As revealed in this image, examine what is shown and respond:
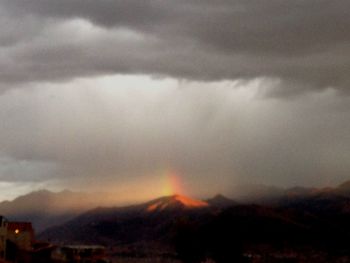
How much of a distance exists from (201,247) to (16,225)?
151 feet

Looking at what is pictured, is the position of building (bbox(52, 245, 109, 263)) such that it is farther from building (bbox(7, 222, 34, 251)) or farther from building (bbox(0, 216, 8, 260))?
building (bbox(0, 216, 8, 260))

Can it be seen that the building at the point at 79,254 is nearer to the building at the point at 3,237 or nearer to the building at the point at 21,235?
the building at the point at 21,235

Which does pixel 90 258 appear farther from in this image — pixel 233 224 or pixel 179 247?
pixel 233 224

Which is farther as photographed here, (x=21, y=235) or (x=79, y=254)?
(x=79, y=254)

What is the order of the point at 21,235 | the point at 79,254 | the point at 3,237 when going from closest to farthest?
the point at 3,237, the point at 21,235, the point at 79,254

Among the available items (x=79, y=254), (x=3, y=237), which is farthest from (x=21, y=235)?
(x=79, y=254)

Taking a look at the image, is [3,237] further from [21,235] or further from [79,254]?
[79,254]

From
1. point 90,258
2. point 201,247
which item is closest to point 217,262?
point 201,247

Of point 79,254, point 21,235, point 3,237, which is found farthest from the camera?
point 79,254

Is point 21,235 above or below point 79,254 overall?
above

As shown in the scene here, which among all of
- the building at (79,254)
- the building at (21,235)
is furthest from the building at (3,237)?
the building at (79,254)

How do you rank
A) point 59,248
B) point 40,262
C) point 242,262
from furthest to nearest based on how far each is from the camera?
point 59,248 → point 242,262 → point 40,262

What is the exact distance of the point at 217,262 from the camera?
174 meters

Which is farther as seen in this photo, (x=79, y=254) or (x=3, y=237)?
(x=79, y=254)
